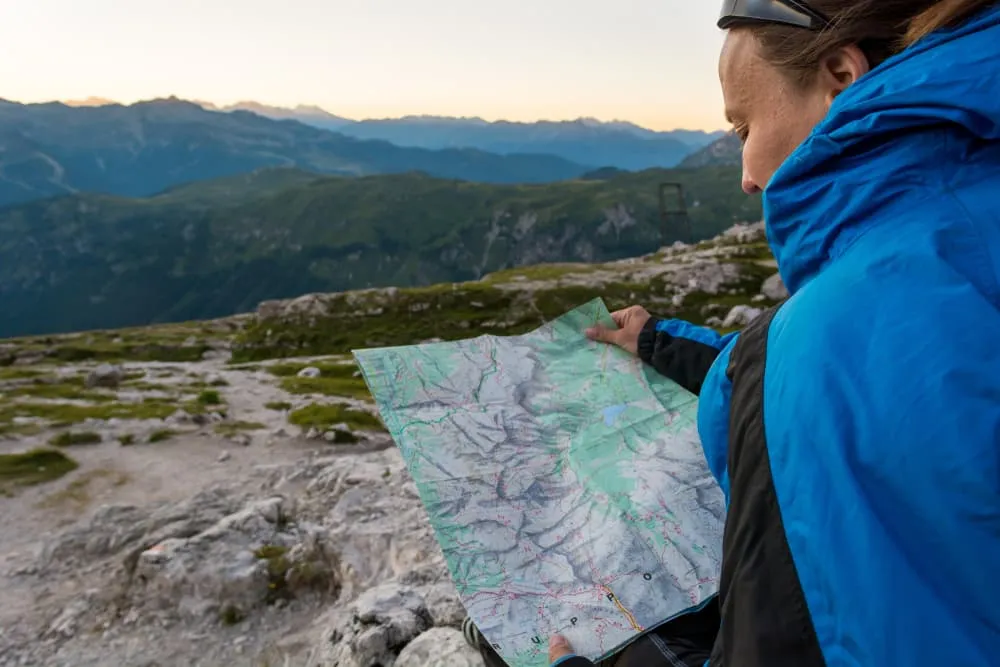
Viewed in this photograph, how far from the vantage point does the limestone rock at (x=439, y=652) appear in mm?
5641

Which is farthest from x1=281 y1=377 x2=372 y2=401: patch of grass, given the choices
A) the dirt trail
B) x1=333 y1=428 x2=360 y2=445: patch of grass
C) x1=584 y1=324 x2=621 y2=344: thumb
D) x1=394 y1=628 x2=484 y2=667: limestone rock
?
x1=584 y1=324 x2=621 y2=344: thumb

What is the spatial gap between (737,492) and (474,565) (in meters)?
2.53

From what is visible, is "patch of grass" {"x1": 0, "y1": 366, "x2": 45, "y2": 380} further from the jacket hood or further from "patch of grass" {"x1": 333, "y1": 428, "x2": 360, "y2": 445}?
the jacket hood

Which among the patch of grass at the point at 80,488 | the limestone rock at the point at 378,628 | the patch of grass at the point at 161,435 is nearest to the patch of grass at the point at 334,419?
the patch of grass at the point at 161,435

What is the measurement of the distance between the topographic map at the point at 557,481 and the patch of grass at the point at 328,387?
20.5 meters

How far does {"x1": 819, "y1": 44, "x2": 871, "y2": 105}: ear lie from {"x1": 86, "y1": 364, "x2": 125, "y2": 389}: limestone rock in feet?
→ 117

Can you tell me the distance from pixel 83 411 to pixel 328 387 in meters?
9.40

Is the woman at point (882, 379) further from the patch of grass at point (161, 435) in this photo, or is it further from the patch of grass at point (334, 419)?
the patch of grass at point (161, 435)

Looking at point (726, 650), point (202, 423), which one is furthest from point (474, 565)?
point (202, 423)

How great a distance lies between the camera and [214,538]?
32.0ft

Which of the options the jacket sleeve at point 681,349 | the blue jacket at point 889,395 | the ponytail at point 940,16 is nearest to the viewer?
the blue jacket at point 889,395

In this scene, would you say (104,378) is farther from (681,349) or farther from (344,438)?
(681,349)

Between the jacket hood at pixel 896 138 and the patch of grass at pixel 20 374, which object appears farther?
the patch of grass at pixel 20 374

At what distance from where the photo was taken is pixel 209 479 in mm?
15672
